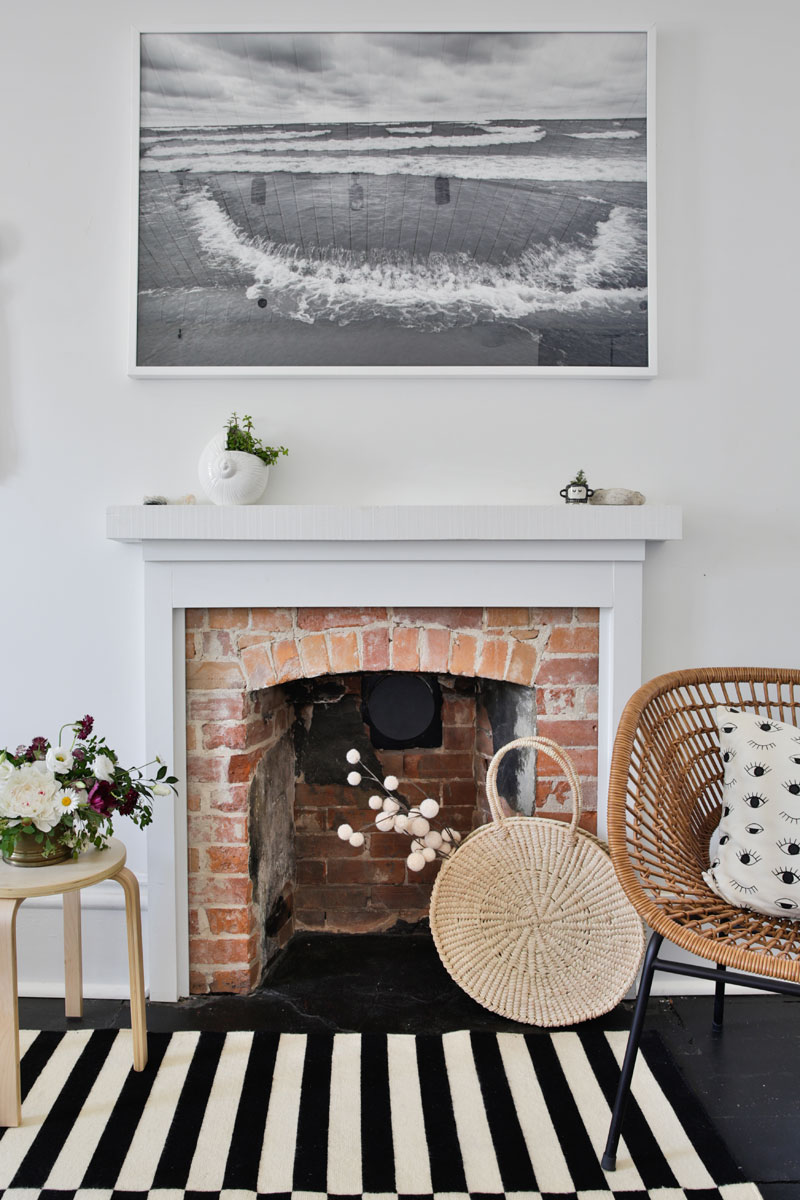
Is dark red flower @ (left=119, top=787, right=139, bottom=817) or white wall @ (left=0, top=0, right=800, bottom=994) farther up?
white wall @ (left=0, top=0, right=800, bottom=994)

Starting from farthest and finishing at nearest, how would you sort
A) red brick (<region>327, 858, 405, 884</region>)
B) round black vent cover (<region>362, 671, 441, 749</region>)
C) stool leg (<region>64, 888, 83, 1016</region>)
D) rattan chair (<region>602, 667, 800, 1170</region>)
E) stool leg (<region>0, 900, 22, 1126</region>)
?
1. red brick (<region>327, 858, 405, 884</region>)
2. round black vent cover (<region>362, 671, 441, 749</region>)
3. stool leg (<region>64, 888, 83, 1016</region>)
4. stool leg (<region>0, 900, 22, 1126</region>)
5. rattan chair (<region>602, 667, 800, 1170</region>)

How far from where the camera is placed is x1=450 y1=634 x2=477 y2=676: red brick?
1854 mm

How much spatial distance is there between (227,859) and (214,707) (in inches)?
14.4

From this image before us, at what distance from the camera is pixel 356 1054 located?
5.32 feet

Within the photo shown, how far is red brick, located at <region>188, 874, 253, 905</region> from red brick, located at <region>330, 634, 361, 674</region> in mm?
564

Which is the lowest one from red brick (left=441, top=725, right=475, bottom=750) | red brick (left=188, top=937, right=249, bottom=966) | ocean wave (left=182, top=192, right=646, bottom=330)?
red brick (left=188, top=937, right=249, bottom=966)

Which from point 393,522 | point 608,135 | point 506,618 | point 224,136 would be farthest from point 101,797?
point 608,135

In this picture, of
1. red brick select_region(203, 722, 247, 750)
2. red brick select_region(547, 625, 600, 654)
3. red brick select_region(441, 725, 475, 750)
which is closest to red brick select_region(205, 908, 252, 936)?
red brick select_region(203, 722, 247, 750)

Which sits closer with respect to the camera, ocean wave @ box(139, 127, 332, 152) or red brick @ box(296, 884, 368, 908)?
ocean wave @ box(139, 127, 332, 152)

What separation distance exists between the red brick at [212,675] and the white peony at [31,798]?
1.37 feet

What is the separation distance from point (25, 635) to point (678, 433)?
66.4 inches

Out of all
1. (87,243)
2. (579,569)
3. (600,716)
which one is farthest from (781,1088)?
(87,243)

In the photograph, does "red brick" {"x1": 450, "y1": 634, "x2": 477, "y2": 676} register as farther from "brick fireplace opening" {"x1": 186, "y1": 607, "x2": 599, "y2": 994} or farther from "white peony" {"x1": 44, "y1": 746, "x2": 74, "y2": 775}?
"white peony" {"x1": 44, "y1": 746, "x2": 74, "y2": 775}

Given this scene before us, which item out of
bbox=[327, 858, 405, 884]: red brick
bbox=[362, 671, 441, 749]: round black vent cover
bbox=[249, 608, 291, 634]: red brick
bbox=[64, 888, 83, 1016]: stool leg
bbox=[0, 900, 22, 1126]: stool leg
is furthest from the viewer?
bbox=[327, 858, 405, 884]: red brick
